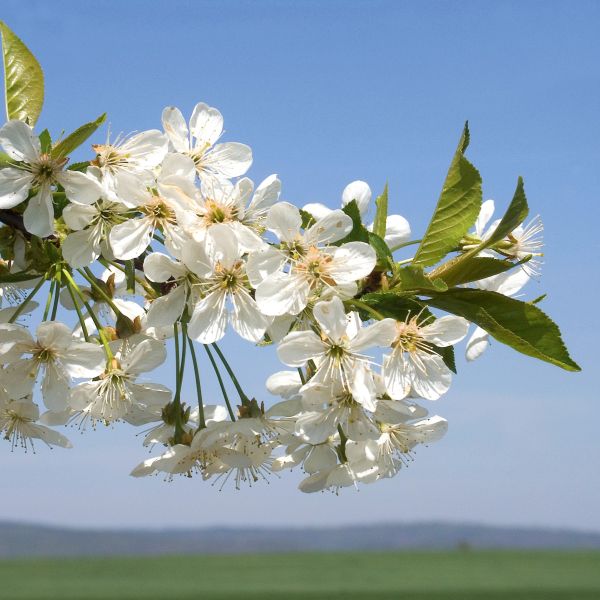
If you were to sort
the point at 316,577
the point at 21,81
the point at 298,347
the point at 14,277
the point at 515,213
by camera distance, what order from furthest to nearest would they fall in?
the point at 316,577 < the point at 21,81 < the point at 14,277 < the point at 298,347 < the point at 515,213

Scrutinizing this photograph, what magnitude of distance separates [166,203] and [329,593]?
2627 cm

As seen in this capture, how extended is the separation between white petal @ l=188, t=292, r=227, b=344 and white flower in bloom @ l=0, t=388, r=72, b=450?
661mm

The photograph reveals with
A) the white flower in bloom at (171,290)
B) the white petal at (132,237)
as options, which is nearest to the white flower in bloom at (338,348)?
the white flower in bloom at (171,290)

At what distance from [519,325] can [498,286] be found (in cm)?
48

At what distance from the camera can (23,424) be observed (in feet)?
6.81

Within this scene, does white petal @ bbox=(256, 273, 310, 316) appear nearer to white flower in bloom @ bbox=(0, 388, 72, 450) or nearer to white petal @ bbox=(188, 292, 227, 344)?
white petal @ bbox=(188, 292, 227, 344)

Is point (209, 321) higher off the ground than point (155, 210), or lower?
lower

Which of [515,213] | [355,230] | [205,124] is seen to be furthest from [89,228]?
[515,213]

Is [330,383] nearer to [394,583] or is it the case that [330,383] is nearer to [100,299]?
[100,299]

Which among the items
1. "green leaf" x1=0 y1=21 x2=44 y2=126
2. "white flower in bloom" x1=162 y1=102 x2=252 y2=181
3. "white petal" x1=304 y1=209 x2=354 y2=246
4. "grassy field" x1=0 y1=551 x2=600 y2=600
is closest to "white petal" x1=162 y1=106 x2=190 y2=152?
"white flower in bloom" x1=162 y1=102 x2=252 y2=181

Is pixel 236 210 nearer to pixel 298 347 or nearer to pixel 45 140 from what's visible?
pixel 298 347

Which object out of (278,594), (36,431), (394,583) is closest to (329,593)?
(278,594)

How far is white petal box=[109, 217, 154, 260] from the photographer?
159cm

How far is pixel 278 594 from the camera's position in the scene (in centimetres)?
2619
